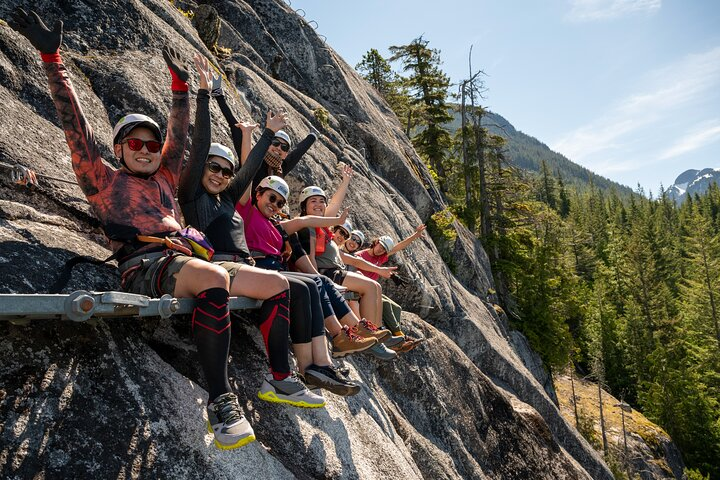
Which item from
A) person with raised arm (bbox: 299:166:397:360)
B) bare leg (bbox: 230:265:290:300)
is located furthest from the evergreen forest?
bare leg (bbox: 230:265:290:300)

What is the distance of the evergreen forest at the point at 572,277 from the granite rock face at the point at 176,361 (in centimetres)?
752

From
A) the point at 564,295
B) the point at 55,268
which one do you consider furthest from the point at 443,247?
the point at 564,295

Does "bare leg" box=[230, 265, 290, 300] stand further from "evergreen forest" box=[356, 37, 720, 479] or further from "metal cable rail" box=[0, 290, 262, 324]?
"evergreen forest" box=[356, 37, 720, 479]

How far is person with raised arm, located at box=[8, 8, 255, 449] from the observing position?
342 centimetres

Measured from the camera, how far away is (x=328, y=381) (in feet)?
14.3

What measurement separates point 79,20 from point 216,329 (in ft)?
19.8

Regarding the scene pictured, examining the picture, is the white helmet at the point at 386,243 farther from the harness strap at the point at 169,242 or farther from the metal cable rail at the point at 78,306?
the metal cable rail at the point at 78,306

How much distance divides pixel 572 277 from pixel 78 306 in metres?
49.6

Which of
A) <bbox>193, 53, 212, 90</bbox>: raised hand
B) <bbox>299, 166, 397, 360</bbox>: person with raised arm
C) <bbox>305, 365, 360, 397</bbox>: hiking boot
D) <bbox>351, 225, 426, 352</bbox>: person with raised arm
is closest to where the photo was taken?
<bbox>305, 365, 360, 397</bbox>: hiking boot

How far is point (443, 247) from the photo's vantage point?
18.6m

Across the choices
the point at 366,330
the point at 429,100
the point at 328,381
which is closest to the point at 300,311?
the point at 328,381

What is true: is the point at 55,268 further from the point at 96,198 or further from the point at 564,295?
the point at 564,295

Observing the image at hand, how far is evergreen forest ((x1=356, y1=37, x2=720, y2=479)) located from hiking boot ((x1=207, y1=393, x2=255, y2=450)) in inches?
611

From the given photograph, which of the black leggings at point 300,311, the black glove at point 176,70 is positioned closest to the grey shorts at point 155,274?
the black leggings at point 300,311
